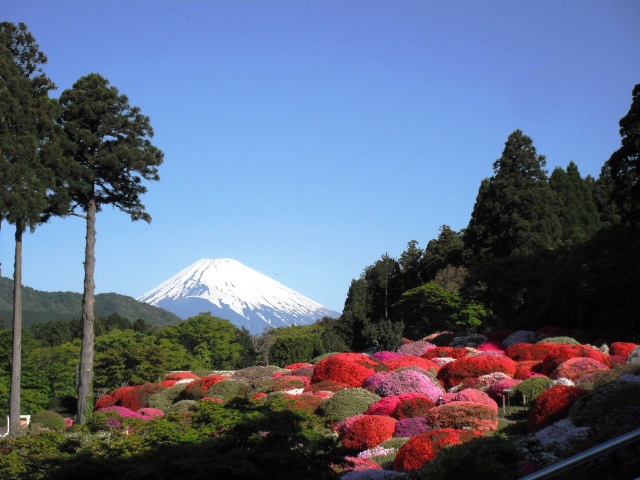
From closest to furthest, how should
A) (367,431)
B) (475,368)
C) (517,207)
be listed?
(367,431), (475,368), (517,207)

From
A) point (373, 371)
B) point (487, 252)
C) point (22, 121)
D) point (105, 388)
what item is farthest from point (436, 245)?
point (22, 121)

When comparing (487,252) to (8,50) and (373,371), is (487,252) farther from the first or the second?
(8,50)

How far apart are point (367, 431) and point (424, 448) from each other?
3.28 m

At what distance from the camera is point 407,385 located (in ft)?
61.4

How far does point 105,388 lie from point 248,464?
35805 mm

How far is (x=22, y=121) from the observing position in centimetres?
2114

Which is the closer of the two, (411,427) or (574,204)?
(411,427)

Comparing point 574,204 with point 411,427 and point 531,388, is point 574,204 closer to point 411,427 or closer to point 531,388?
point 531,388

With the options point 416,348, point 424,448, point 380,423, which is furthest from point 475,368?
point 416,348

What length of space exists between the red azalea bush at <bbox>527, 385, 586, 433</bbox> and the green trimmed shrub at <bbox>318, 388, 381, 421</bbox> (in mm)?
4755

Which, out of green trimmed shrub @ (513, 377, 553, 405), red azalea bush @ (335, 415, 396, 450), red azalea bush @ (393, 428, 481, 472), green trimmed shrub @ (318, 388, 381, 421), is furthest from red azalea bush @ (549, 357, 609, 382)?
red azalea bush @ (393, 428, 481, 472)

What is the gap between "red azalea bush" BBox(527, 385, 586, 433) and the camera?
43.1ft

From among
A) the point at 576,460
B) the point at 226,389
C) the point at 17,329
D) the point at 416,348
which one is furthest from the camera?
the point at 416,348

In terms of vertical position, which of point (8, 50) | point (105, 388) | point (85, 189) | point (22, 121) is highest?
point (8, 50)
